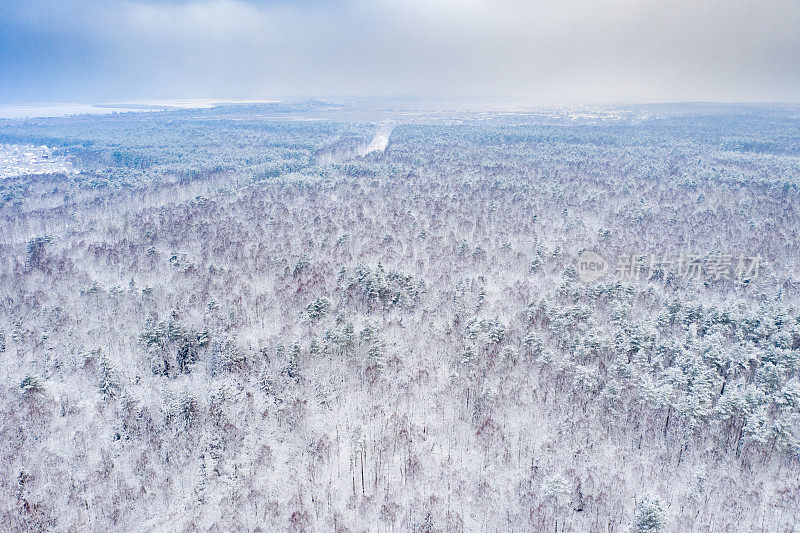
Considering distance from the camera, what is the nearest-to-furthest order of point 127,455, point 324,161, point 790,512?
point 790,512
point 127,455
point 324,161

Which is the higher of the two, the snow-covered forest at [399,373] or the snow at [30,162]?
the snow at [30,162]

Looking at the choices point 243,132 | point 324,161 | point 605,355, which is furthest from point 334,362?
point 243,132

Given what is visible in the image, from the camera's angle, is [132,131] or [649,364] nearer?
[649,364]

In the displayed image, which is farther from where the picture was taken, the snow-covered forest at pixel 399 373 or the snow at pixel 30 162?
the snow at pixel 30 162

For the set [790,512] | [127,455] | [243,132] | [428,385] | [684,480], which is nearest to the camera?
[790,512]

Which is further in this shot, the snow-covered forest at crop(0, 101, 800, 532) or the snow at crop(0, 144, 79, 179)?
the snow at crop(0, 144, 79, 179)

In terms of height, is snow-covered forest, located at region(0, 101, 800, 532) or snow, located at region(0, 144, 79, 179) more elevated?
snow, located at region(0, 144, 79, 179)

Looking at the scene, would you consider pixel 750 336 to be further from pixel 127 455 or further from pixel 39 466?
pixel 39 466

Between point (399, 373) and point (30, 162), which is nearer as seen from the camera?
point (399, 373)
